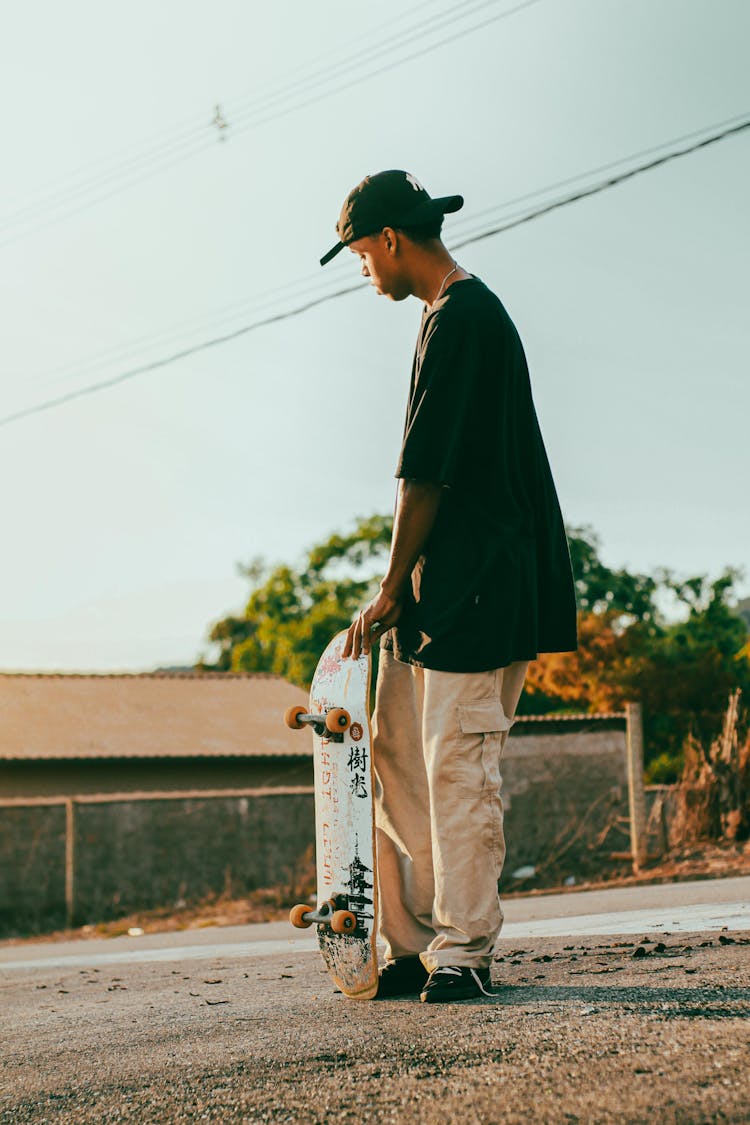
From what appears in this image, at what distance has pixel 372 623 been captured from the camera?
337 cm

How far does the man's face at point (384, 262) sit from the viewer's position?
3480mm

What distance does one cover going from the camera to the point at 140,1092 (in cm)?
242

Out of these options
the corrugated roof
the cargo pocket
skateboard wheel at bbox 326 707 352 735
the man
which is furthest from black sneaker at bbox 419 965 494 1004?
the corrugated roof

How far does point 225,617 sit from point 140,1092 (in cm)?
5793

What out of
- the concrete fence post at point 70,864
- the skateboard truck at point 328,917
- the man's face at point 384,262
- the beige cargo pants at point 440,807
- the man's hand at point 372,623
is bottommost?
the concrete fence post at point 70,864

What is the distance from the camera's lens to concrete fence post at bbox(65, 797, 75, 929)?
1458cm

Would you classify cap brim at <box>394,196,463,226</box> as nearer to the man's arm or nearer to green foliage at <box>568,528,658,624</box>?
the man's arm

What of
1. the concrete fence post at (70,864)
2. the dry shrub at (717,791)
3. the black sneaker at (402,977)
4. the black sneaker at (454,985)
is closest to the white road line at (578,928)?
the black sneaker at (402,977)

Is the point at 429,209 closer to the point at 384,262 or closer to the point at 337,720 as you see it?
the point at 384,262

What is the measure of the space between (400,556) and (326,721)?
0.48 metres

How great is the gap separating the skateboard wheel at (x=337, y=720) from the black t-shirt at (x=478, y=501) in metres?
0.22

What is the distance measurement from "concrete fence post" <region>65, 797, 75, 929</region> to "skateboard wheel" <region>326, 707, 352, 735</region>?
40.2ft

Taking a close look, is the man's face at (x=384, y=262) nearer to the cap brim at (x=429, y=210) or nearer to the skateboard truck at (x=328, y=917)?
the cap brim at (x=429, y=210)

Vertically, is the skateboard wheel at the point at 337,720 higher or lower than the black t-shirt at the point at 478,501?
lower
